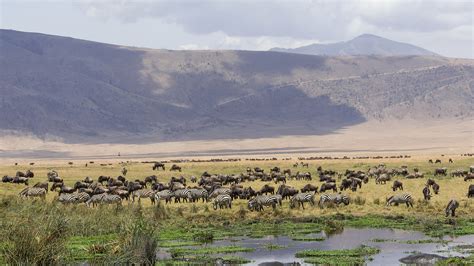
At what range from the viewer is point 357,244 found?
3012 cm

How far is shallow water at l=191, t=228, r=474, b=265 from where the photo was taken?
27.1m

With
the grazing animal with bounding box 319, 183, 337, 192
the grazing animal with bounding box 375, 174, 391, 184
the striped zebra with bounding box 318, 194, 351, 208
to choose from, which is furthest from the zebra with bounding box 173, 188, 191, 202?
the grazing animal with bounding box 375, 174, 391, 184

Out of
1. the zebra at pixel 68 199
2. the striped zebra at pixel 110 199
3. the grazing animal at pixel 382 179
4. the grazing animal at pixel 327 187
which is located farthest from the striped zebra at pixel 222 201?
the grazing animal at pixel 382 179

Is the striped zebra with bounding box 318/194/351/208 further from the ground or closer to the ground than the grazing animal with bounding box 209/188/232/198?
closer to the ground

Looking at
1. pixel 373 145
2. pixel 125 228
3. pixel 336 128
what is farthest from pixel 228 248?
pixel 336 128

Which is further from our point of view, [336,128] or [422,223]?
[336,128]

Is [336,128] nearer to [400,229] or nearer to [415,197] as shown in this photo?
[415,197]

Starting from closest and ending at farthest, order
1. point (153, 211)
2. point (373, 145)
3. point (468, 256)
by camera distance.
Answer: point (468, 256) → point (153, 211) → point (373, 145)

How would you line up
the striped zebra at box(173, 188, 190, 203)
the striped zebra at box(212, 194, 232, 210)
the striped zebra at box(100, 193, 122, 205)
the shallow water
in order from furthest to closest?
the striped zebra at box(173, 188, 190, 203)
the striped zebra at box(100, 193, 122, 205)
the striped zebra at box(212, 194, 232, 210)
the shallow water

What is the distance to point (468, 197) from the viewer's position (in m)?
45.1

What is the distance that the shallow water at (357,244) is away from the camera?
2710 centimetres

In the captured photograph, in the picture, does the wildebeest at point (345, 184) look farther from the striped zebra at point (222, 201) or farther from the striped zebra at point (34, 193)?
the striped zebra at point (34, 193)

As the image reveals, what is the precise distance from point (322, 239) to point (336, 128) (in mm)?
165094

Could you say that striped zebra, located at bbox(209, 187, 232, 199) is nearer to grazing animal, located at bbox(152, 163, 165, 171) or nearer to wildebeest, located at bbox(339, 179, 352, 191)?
wildebeest, located at bbox(339, 179, 352, 191)
